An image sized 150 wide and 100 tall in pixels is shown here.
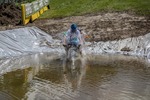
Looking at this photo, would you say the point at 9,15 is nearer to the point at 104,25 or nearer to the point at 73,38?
the point at 104,25

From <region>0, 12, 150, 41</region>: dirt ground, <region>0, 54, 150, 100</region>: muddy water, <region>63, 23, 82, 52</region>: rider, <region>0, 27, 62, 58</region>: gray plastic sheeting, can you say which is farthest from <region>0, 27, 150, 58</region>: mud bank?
<region>63, 23, 82, 52</region>: rider

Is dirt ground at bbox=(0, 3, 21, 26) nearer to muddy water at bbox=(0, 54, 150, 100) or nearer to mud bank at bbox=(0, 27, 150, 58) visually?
mud bank at bbox=(0, 27, 150, 58)

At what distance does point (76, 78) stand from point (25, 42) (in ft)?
22.7

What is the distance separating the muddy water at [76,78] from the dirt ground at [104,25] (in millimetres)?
3036

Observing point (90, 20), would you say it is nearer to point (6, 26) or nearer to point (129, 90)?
point (6, 26)

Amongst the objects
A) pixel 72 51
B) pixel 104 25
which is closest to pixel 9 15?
pixel 104 25

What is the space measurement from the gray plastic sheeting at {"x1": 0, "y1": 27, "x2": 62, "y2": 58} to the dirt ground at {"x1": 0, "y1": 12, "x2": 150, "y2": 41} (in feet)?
3.02

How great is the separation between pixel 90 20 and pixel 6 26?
5263mm

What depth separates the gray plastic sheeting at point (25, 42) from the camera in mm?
19405

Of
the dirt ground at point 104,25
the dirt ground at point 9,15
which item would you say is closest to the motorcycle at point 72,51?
the dirt ground at point 104,25

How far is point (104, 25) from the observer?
22.5m

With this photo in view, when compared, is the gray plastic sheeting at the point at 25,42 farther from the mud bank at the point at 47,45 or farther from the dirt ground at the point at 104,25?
the dirt ground at the point at 104,25

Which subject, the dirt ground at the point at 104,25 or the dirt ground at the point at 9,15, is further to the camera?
the dirt ground at the point at 9,15

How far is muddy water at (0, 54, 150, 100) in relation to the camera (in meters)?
12.0
